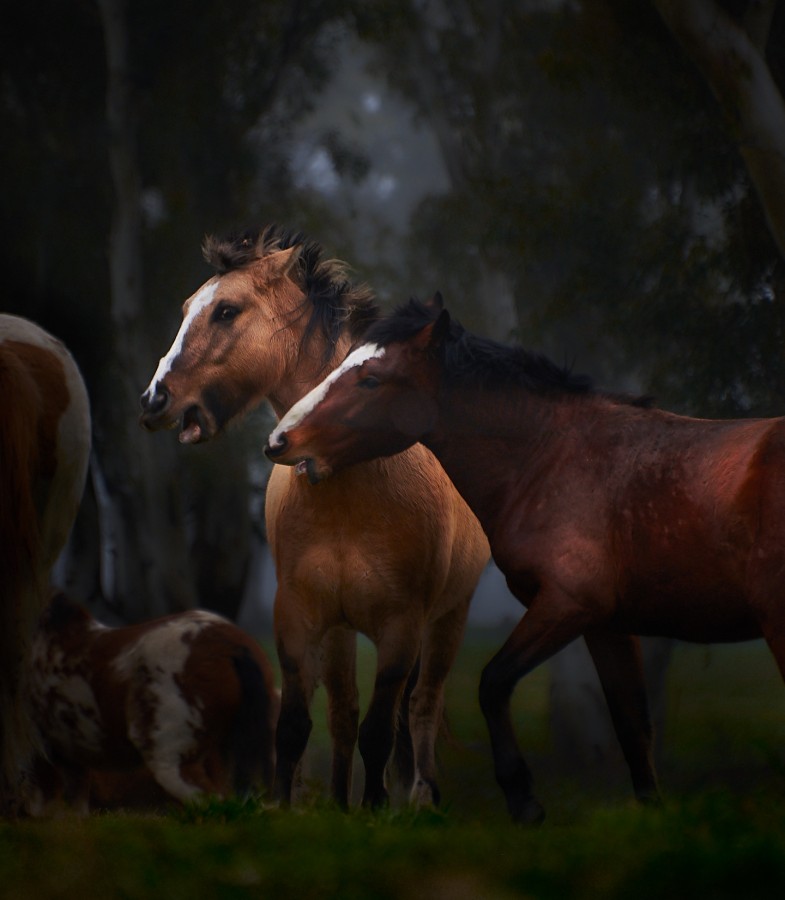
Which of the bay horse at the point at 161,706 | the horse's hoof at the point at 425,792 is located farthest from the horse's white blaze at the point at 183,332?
the horse's hoof at the point at 425,792

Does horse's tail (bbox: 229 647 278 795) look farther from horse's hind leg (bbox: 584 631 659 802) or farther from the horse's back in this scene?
horse's hind leg (bbox: 584 631 659 802)

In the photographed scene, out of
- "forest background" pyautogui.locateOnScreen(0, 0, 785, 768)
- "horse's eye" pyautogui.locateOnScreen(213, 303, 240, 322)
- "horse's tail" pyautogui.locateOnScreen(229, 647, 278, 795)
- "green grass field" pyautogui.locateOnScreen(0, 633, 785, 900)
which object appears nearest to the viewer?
"green grass field" pyautogui.locateOnScreen(0, 633, 785, 900)

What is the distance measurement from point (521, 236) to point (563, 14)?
6.82ft

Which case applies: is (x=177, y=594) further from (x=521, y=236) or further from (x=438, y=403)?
(x=438, y=403)

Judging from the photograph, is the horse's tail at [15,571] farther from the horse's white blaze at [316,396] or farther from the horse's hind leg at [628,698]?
the horse's hind leg at [628,698]

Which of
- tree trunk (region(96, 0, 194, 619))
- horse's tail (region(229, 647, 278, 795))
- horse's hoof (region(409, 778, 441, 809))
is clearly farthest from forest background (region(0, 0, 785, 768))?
horse's hoof (region(409, 778, 441, 809))

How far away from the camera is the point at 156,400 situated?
17.6 feet

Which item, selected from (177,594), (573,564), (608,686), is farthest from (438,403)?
(177,594)

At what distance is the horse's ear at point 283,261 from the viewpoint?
579cm

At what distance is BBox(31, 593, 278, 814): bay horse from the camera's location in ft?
21.5

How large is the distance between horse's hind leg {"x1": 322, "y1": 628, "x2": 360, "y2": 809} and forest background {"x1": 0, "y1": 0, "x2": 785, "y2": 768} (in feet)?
14.1

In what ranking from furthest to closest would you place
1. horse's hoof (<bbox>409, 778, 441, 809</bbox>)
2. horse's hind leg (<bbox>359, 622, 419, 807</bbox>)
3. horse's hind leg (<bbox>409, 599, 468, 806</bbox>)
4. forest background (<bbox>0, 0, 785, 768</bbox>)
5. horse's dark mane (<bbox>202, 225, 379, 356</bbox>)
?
forest background (<bbox>0, 0, 785, 768</bbox>)
horse's hind leg (<bbox>409, 599, 468, 806</bbox>)
horse's hoof (<bbox>409, 778, 441, 809</bbox>)
horse's dark mane (<bbox>202, 225, 379, 356</bbox>)
horse's hind leg (<bbox>359, 622, 419, 807</bbox>)

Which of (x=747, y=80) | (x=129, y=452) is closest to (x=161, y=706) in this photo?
(x=129, y=452)

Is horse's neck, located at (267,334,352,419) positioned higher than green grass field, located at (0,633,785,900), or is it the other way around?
horse's neck, located at (267,334,352,419)
